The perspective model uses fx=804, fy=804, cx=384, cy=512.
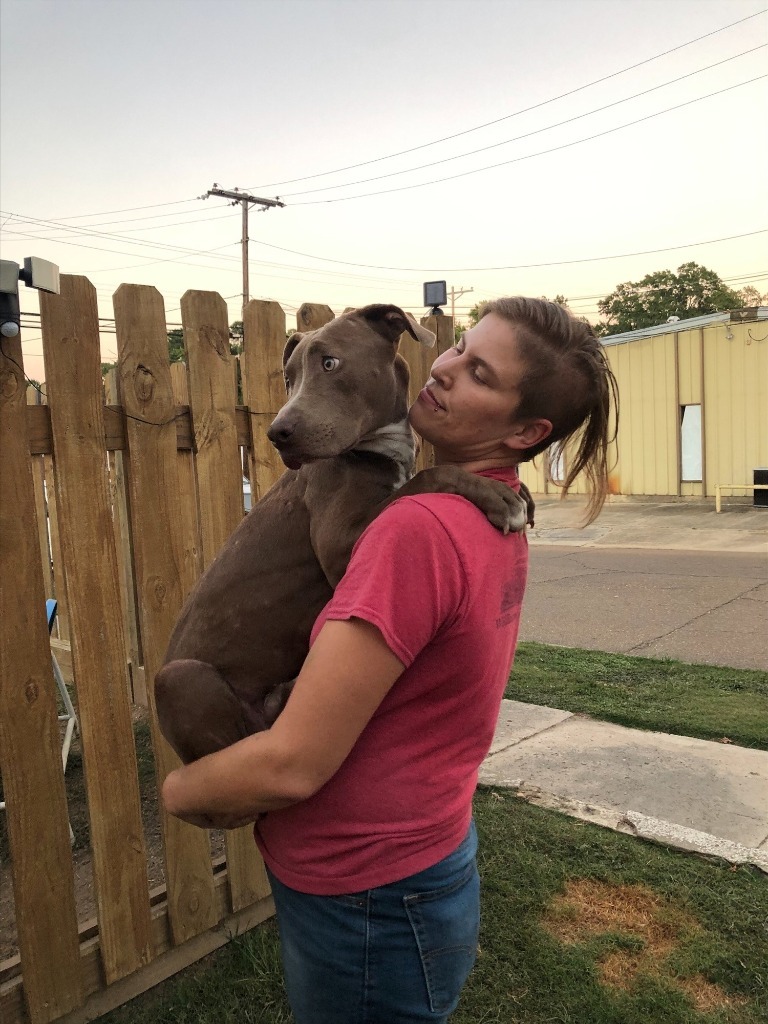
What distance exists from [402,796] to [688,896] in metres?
2.59

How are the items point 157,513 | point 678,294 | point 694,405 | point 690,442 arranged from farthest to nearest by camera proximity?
point 678,294, point 690,442, point 694,405, point 157,513

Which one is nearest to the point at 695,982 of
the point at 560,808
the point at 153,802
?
the point at 560,808

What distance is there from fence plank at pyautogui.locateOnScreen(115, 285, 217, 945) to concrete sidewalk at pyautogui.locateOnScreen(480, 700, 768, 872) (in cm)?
200

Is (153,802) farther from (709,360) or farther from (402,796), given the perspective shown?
(709,360)

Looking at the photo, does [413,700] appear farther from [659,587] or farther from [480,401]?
[659,587]

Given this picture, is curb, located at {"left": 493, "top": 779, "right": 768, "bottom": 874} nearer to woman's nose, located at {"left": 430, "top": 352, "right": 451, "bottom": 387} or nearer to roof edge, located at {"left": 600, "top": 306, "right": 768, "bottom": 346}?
woman's nose, located at {"left": 430, "top": 352, "right": 451, "bottom": 387}

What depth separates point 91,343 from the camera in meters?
2.68

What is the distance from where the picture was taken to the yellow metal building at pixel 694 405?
19031 millimetres

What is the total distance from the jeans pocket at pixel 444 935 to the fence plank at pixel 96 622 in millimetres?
1670

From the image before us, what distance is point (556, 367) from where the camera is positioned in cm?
155

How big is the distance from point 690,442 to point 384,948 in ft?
67.6

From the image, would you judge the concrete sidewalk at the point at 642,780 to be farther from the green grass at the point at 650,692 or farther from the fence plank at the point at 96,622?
the fence plank at the point at 96,622

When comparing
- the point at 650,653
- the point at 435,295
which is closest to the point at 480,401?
the point at 435,295

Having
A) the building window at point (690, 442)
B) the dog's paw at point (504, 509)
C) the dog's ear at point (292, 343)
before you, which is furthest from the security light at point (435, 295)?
the building window at point (690, 442)
